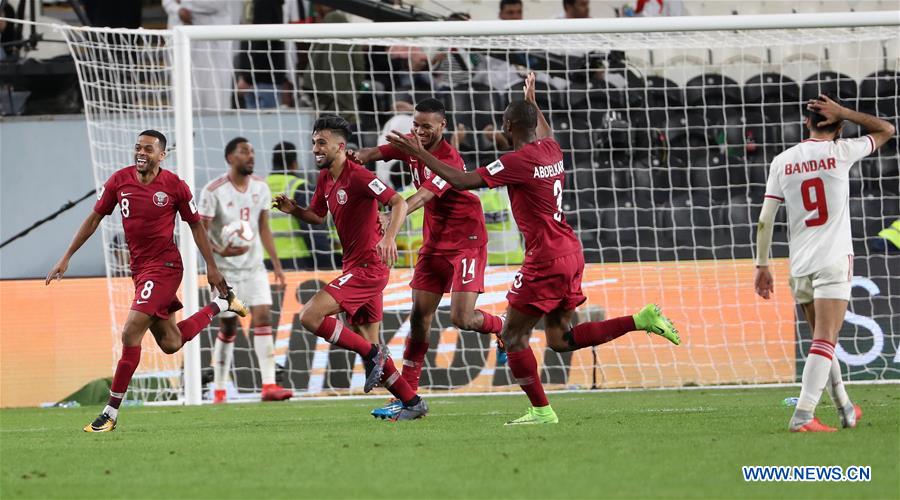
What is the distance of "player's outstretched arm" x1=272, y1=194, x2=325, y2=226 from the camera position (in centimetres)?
906

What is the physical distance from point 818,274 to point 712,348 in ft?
19.2

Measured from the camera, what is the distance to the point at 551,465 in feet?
21.0

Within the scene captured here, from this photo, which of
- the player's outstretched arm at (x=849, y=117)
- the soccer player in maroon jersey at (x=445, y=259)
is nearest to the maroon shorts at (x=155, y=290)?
the soccer player in maroon jersey at (x=445, y=259)

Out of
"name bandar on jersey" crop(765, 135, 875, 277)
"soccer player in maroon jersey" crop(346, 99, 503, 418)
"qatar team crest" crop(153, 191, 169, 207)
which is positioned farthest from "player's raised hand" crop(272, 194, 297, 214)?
"name bandar on jersey" crop(765, 135, 875, 277)

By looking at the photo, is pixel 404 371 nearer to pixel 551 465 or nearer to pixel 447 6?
pixel 551 465

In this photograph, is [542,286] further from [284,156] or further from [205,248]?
[284,156]

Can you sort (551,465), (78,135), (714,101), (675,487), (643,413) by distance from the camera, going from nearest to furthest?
(675,487)
(551,465)
(643,413)
(714,101)
(78,135)

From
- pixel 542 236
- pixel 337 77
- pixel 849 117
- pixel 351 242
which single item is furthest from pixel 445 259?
pixel 337 77

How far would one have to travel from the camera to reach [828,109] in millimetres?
7684

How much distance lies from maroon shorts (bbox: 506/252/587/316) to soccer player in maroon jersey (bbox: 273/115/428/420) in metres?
1.00

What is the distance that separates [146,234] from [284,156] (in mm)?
5586

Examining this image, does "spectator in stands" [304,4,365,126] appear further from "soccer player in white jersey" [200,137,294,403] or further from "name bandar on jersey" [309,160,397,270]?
"name bandar on jersey" [309,160,397,270]

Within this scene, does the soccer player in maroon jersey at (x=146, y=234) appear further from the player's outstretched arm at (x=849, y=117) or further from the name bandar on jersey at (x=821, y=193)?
the player's outstretched arm at (x=849, y=117)

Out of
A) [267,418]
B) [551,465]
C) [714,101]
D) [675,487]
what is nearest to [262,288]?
[267,418]
